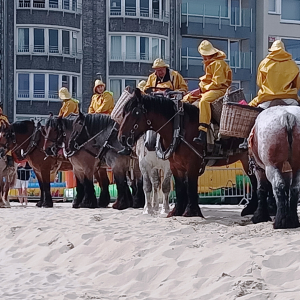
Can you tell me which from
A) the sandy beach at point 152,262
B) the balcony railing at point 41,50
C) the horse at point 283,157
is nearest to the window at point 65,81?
the balcony railing at point 41,50

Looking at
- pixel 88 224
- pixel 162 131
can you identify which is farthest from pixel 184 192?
pixel 88 224

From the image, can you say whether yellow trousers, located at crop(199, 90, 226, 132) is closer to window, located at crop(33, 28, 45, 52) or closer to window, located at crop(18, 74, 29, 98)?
window, located at crop(18, 74, 29, 98)

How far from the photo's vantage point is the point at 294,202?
866 centimetres

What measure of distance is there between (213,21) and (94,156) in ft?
87.4

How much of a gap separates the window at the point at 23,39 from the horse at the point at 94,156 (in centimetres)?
2268

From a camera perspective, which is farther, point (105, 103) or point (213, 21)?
point (213, 21)

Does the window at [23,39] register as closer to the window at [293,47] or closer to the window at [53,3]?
the window at [53,3]

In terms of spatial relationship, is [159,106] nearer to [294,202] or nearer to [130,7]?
[294,202]

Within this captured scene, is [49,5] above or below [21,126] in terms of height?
above

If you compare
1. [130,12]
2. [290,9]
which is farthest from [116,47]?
[290,9]

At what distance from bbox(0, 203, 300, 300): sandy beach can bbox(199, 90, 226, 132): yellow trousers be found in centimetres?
161

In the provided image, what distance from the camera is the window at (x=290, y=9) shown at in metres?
43.0

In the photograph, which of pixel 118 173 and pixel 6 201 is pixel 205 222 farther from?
pixel 6 201

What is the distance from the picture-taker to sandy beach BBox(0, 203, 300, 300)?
20.2ft
